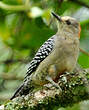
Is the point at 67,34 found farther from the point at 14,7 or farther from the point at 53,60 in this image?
the point at 14,7

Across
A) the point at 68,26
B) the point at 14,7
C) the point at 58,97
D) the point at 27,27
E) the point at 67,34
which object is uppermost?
the point at 14,7

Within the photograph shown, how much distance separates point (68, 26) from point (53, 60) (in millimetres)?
768

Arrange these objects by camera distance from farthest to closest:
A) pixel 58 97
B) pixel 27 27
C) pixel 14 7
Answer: pixel 27 27 < pixel 14 7 < pixel 58 97

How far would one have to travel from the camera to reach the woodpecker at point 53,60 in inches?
165

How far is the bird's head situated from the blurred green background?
0.28ft

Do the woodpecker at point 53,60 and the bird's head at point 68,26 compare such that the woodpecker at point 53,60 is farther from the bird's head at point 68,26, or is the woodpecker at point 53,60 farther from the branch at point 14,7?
the branch at point 14,7

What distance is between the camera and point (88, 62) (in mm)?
4488

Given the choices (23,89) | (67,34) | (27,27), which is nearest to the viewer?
(23,89)

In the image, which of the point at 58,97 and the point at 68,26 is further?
the point at 68,26

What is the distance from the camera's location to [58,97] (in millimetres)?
3521

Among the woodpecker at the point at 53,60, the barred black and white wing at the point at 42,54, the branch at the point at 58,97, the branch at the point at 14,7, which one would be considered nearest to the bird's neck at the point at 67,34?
the woodpecker at the point at 53,60

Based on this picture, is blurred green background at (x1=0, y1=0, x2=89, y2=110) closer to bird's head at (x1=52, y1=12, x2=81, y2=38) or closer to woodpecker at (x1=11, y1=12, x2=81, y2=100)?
bird's head at (x1=52, y1=12, x2=81, y2=38)

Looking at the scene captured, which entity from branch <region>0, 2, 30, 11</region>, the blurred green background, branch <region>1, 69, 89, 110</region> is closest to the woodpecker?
the blurred green background

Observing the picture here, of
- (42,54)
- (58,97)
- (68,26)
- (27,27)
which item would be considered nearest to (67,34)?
(68,26)
